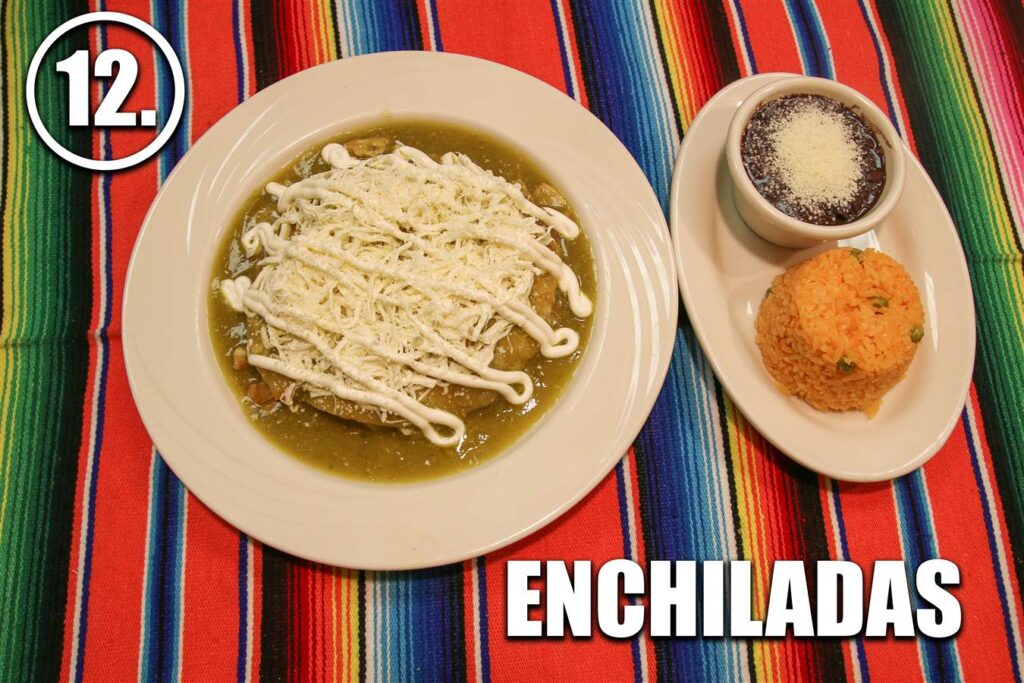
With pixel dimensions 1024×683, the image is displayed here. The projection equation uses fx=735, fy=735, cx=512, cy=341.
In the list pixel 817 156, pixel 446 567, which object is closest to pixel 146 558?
pixel 446 567

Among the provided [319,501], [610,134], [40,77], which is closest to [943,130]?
[610,134]

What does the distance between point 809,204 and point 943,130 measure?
1.06 m

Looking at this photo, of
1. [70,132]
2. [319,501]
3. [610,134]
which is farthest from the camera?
[70,132]

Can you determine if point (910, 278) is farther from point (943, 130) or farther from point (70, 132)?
point (70, 132)

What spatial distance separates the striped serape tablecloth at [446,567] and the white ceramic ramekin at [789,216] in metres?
0.44

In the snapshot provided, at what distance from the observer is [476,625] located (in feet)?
7.82

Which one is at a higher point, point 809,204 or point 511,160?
point 511,160

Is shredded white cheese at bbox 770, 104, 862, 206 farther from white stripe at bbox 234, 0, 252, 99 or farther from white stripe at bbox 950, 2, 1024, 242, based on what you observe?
white stripe at bbox 234, 0, 252, 99

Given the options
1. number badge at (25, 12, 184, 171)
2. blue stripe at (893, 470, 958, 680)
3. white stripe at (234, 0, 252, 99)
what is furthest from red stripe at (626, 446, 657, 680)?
number badge at (25, 12, 184, 171)

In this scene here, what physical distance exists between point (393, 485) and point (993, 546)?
2.02 m

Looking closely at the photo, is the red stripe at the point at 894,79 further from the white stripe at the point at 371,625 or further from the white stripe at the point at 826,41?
the white stripe at the point at 371,625

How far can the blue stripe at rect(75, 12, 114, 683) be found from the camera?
2.35 m

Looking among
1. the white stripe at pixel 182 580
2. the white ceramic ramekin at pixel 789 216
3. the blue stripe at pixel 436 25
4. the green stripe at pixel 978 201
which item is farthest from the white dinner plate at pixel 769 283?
the white stripe at pixel 182 580

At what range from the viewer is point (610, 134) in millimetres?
2566
